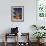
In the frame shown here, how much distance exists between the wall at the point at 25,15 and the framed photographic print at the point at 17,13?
14 cm

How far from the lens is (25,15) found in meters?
7.50

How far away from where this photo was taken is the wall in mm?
7449

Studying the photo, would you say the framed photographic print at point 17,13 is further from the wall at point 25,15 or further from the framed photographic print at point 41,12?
the framed photographic print at point 41,12

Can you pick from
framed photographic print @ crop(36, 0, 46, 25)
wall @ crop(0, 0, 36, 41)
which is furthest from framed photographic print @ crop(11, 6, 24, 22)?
framed photographic print @ crop(36, 0, 46, 25)

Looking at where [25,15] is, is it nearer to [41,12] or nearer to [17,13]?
[17,13]

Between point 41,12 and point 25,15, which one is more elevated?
point 41,12

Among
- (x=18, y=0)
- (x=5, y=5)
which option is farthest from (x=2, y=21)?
(x=18, y=0)

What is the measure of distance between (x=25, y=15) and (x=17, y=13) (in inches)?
14.8

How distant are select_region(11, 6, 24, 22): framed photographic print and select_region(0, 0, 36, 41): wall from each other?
136 mm

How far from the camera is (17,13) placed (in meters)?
7.50

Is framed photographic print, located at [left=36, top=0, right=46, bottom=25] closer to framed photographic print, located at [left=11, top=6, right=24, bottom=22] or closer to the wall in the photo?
the wall

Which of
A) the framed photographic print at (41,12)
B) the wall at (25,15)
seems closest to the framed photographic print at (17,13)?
the wall at (25,15)

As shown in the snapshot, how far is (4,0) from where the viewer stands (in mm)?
7422

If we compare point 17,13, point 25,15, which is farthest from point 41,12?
point 17,13
